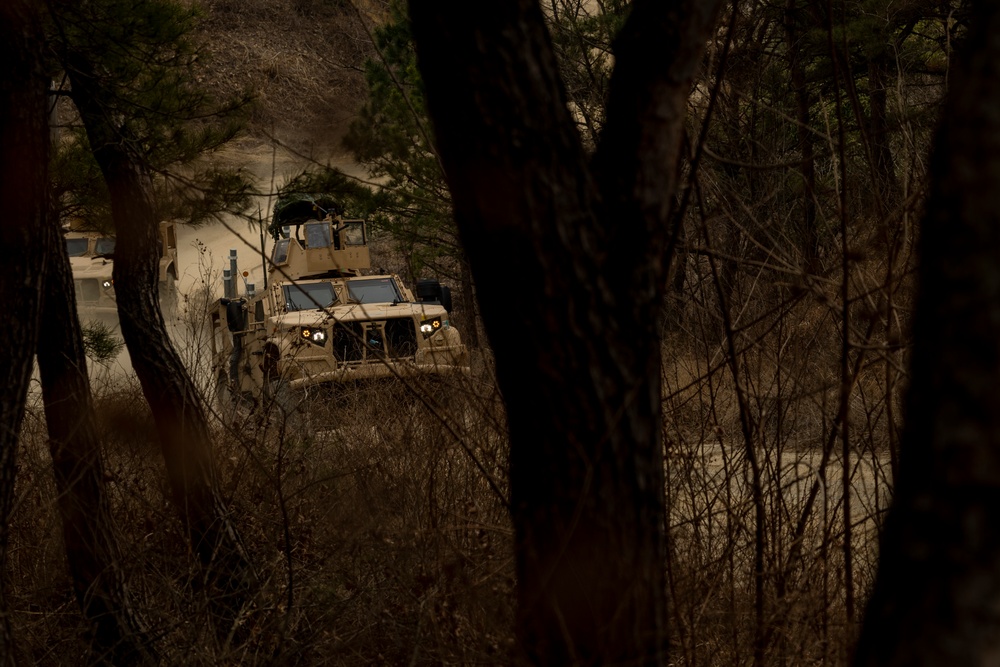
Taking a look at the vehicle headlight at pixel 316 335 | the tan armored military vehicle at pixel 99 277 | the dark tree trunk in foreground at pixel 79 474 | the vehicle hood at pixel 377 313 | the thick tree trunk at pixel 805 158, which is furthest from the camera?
the tan armored military vehicle at pixel 99 277

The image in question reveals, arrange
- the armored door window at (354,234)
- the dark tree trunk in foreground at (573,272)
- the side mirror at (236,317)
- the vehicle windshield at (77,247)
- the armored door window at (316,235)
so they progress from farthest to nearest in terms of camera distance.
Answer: the vehicle windshield at (77,247)
the armored door window at (354,234)
the armored door window at (316,235)
the side mirror at (236,317)
the dark tree trunk in foreground at (573,272)

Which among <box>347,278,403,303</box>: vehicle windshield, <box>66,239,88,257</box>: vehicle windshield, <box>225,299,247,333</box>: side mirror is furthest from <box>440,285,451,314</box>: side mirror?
<box>66,239,88,257</box>: vehicle windshield

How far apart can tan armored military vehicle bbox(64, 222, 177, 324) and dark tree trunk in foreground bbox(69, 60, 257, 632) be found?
418 inches

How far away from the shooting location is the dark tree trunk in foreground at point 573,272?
2.18 m

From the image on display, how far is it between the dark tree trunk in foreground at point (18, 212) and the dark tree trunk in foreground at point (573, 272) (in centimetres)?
187

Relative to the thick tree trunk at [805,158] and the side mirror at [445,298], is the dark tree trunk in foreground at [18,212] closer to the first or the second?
the thick tree trunk at [805,158]

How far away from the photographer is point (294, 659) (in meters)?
4.50

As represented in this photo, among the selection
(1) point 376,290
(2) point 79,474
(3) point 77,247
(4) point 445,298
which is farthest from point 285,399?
(3) point 77,247

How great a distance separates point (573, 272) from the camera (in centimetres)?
217

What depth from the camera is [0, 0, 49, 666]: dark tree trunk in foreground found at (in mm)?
3453

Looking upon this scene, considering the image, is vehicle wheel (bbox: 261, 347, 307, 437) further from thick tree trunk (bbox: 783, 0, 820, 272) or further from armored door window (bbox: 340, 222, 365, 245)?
armored door window (bbox: 340, 222, 365, 245)

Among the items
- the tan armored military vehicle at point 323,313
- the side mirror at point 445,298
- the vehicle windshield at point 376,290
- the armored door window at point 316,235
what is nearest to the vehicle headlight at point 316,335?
the tan armored military vehicle at point 323,313

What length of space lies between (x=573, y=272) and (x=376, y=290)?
33.0 ft

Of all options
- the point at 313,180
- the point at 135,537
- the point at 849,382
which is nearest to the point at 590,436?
the point at 849,382
